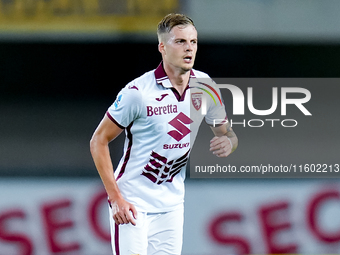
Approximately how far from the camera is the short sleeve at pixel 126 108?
72.1 inches

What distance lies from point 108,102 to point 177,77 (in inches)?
63.2

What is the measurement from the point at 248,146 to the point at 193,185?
0.55 m

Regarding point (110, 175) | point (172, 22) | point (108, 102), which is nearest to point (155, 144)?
point (110, 175)

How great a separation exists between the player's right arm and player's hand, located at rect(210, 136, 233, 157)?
0.46 metres

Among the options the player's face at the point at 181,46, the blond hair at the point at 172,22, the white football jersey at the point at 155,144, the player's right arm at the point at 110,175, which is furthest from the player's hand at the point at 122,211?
the blond hair at the point at 172,22

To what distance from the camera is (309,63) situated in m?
3.46

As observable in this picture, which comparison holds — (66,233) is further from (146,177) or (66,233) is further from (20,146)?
(146,177)

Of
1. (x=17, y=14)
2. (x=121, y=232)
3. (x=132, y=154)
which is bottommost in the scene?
(x=121, y=232)

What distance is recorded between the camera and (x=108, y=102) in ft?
11.4

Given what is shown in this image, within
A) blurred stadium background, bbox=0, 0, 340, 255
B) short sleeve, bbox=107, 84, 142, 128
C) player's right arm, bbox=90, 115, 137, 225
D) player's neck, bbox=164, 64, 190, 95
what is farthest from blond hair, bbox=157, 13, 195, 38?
blurred stadium background, bbox=0, 0, 340, 255

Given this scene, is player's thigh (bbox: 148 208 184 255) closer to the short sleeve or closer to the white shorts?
the white shorts

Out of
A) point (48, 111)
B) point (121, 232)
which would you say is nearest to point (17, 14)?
point (48, 111)

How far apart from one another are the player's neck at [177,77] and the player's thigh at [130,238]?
57 centimetres

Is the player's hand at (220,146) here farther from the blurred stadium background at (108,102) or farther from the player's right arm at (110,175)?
the blurred stadium background at (108,102)
